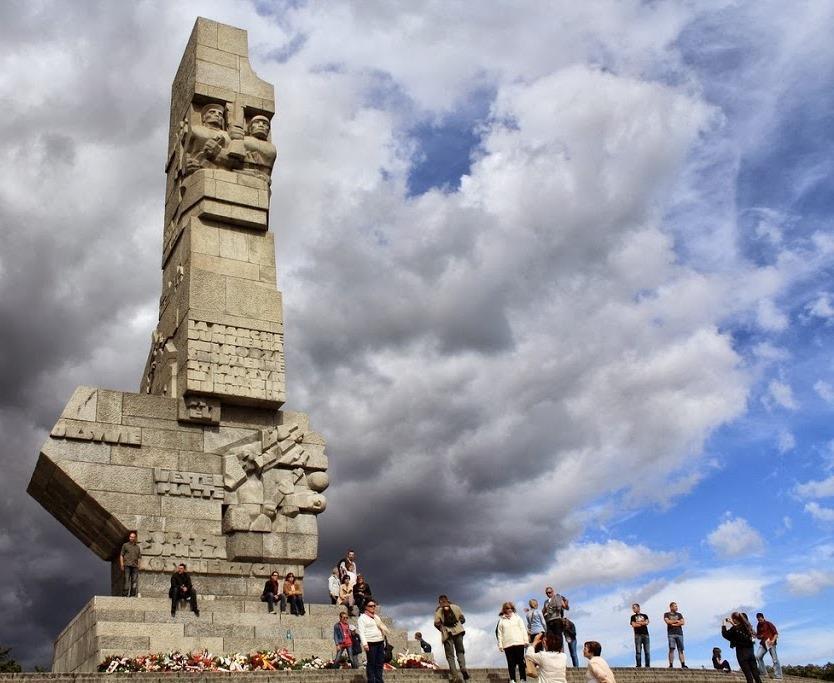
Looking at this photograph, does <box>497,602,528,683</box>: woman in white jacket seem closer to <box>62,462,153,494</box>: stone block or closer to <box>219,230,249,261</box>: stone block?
<box>62,462,153,494</box>: stone block

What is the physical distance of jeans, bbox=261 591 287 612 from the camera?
16109mm

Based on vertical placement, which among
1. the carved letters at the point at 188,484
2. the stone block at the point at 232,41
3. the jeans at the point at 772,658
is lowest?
the jeans at the point at 772,658

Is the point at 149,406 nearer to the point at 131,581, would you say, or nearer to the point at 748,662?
the point at 131,581

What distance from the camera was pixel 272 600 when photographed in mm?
16156

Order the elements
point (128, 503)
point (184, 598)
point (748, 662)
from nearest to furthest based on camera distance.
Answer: point (748, 662) < point (184, 598) < point (128, 503)

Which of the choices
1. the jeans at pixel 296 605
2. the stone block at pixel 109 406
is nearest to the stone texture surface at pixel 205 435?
the stone block at pixel 109 406

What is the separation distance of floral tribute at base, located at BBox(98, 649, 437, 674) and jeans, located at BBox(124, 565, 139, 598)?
186cm

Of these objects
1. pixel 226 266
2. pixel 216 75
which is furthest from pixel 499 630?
pixel 216 75

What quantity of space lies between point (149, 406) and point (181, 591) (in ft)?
13.3

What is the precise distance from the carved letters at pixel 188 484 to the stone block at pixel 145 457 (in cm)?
15

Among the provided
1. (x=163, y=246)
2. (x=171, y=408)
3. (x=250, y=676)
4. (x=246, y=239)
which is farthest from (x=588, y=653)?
(x=163, y=246)

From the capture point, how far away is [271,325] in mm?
19422

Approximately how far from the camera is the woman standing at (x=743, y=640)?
14.1 m

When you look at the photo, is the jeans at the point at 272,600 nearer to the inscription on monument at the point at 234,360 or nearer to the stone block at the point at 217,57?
the inscription on monument at the point at 234,360
